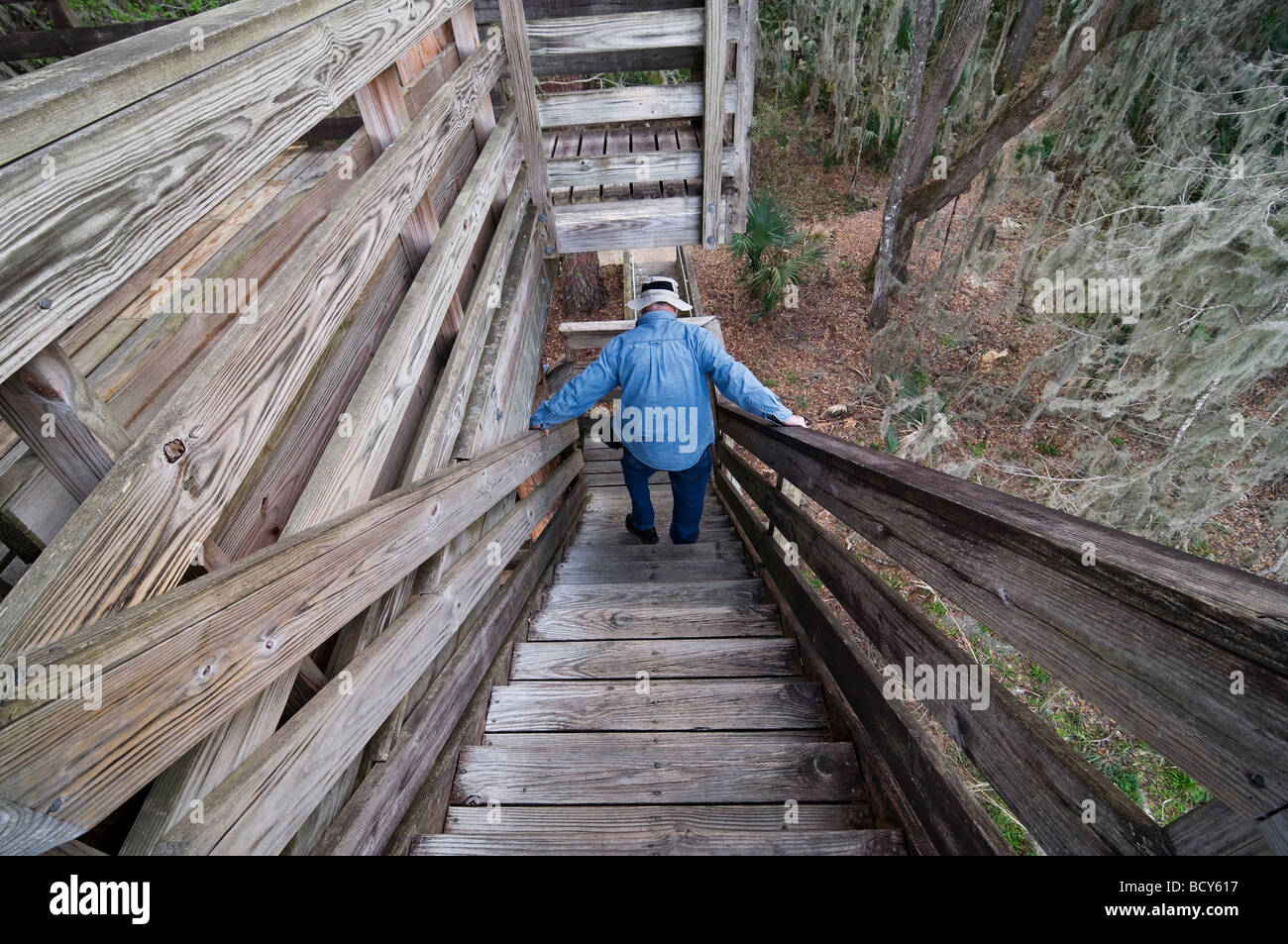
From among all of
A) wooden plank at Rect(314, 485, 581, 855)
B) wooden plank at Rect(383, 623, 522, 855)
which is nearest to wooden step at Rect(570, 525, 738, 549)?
wooden plank at Rect(314, 485, 581, 855)

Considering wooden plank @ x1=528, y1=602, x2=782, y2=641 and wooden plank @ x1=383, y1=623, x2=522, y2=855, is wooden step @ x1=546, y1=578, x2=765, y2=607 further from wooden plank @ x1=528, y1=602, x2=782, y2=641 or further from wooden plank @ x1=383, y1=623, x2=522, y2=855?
wooden plank @ x1=383, y1=623, x2=522, y2=855

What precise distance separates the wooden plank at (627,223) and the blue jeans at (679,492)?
1806 mm

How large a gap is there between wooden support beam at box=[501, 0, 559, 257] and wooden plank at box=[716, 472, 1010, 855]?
327cm

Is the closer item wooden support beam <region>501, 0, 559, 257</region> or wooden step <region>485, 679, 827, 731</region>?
wooden step <region>485, 679, 827, 731</region>

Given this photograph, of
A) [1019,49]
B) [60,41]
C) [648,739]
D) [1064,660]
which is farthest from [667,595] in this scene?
[1019,49]

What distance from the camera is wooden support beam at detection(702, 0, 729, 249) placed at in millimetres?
3697

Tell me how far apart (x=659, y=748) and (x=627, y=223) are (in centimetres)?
394

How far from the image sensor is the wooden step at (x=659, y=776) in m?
1.86

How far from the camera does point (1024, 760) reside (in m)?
1.15

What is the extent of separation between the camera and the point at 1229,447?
5.54 meters

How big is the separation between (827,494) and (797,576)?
61cm
